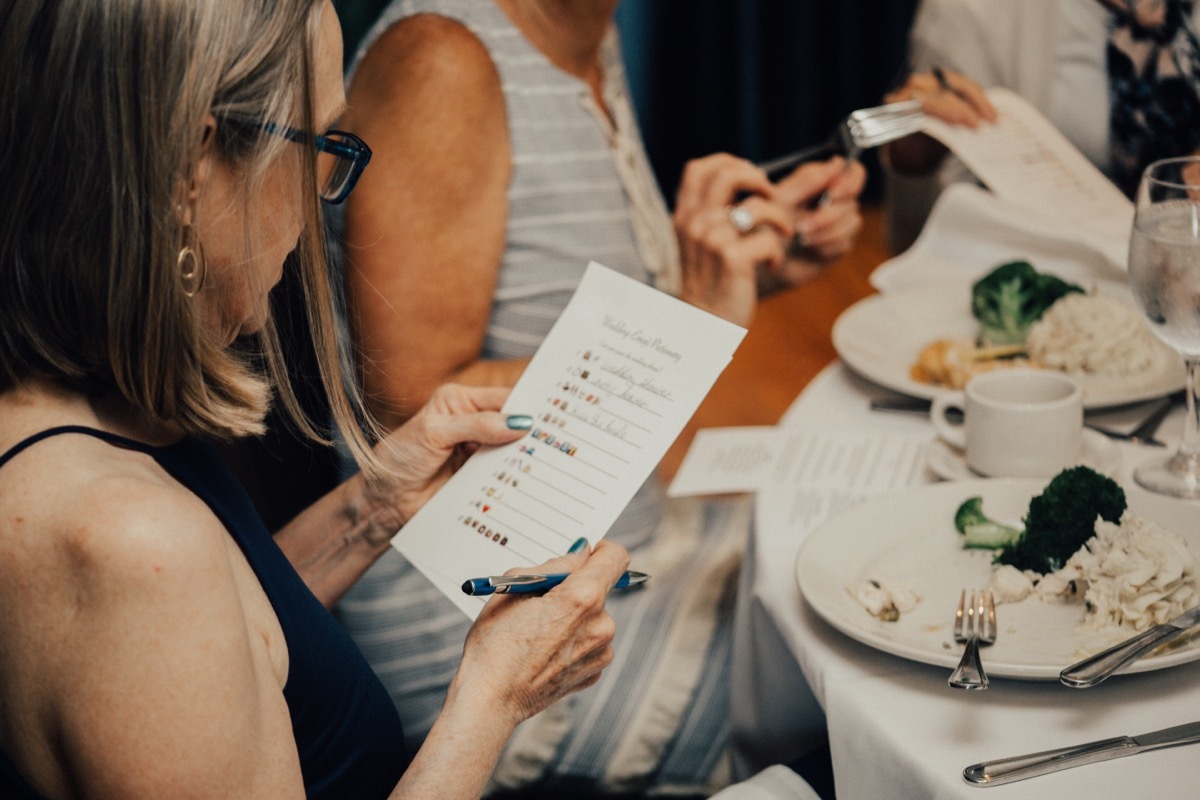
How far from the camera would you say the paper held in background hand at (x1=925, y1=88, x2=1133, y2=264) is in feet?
5.81

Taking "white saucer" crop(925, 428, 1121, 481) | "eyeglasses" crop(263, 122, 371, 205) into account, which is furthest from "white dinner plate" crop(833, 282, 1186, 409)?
"eyeglasses" crop(263, 122, 371, 205)

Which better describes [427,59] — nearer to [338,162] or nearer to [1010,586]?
[338,162]

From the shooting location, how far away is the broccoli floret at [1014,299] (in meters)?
1.50

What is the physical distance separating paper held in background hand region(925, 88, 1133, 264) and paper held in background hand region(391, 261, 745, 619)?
884mm

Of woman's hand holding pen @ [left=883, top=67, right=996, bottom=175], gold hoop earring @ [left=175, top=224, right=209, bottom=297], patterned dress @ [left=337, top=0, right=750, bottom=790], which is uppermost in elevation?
gold hoop earring @ [left=175, top=224, right=209, bottom=297]

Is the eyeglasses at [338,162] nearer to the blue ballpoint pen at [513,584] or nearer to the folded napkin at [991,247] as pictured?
the blue ballpoint pen at [513,584]

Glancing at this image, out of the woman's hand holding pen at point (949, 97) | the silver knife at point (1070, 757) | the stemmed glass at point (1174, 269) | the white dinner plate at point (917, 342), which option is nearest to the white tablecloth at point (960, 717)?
the silver knife at point (1070, 757)

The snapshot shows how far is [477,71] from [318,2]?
692 millimetres

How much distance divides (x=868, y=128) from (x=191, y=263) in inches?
44.2

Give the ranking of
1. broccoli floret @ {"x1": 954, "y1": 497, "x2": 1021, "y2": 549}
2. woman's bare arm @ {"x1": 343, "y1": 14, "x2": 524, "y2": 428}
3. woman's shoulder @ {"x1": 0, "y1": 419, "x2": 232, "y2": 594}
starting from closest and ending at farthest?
woman's shoulder @ {"x1": 0, "y1": 419, "x2": 232, "y2": 594}, broccoli floret @ {"x1": 954, "y1": 497, "x2": 1021, "y2": 549}, woman's bare arm @ {"x1": 343, "y1": 14, "x2": 524, "y2": 428}

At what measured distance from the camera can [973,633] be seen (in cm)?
89

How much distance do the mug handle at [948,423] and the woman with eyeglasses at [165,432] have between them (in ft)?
1.51

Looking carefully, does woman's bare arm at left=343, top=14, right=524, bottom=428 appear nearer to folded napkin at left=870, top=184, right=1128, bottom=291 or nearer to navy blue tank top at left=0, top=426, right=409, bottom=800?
navy blue tank top at left=0, top=426, right=409, bottom=800

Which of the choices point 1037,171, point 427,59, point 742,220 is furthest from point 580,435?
point 1037,171
